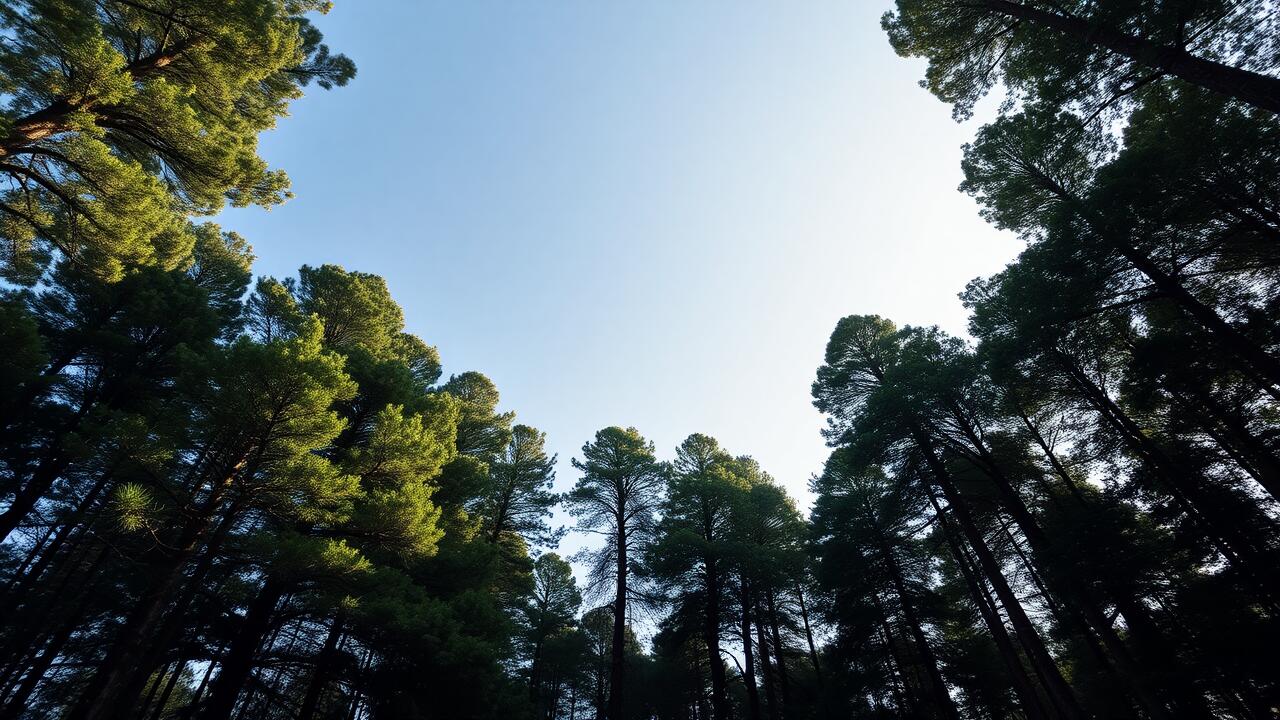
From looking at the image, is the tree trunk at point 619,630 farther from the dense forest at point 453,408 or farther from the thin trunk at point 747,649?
the thin trunk at point 747,649

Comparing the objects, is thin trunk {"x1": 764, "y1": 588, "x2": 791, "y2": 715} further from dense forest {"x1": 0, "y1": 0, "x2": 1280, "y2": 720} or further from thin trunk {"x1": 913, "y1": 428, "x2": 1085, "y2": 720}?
thin trunk {"x1": 913, "y1": 428, "x2": 1085, "y2": 720}

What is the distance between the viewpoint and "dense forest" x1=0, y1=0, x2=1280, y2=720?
7.99 metres

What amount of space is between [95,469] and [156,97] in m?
6.75

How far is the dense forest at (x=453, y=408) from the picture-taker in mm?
7988

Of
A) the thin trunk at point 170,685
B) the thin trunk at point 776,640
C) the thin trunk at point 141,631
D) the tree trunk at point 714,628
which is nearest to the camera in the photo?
the thin trunk at point 141,631

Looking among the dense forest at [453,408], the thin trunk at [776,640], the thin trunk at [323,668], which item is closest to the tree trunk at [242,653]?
the dense forest at [453,408]

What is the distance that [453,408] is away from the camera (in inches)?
533

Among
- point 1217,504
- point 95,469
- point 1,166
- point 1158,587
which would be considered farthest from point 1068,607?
point 1,166

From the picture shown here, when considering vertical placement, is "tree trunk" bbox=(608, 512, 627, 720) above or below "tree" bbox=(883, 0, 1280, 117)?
below

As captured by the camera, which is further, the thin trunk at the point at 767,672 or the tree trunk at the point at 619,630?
the thin trunk at the point at 767,672

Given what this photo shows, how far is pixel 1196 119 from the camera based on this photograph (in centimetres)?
1020

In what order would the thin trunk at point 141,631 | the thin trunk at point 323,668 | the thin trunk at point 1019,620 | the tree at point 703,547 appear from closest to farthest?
1. the thin trunk at point 141,631
2. the thin trunk at point 1019,620
3. the thin trunk at point 323,668
4. the tree at point 703,547

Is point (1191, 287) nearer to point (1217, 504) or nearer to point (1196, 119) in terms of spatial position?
point (1196, 119)

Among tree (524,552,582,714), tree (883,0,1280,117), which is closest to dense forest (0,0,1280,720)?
tree (883,0,1280,117)
